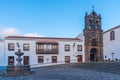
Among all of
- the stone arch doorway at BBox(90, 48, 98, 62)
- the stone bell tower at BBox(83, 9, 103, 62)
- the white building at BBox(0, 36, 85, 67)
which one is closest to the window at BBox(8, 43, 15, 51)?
the white building at BBox(0, 36, 85, 67)

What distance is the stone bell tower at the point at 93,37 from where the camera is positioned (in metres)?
34.2

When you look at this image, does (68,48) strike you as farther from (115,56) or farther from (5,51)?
(5,51)

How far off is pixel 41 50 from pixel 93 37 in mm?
9010

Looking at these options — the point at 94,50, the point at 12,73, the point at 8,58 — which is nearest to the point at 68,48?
the point at 94,50

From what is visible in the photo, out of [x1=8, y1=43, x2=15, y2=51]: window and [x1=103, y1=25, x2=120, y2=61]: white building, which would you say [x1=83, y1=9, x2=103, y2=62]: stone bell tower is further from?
[x1=8, y1=43, x2=15, y2=51]: window

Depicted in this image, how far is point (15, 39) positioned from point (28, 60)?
12.5 ft

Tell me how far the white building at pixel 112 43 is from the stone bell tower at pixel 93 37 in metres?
0.93

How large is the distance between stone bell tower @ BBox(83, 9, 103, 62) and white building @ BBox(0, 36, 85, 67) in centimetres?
101

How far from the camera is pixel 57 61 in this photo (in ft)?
109

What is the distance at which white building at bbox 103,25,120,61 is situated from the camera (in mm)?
29358

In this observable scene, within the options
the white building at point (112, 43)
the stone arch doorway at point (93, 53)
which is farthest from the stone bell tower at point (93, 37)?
the white building at point (112, 43)

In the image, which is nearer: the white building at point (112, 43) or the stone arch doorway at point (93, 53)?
the white building at point (112, 43)

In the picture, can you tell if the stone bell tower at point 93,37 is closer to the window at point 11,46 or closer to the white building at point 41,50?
the white building at point 41,50

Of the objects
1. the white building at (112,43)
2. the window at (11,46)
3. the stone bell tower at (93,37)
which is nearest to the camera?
the white building at (112,43)
